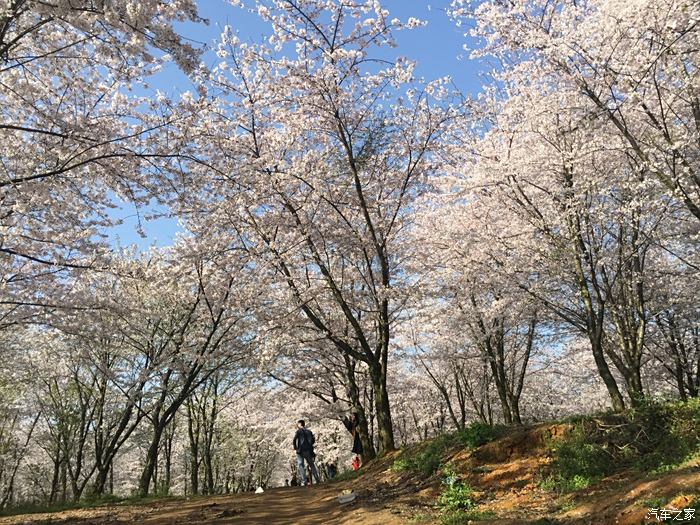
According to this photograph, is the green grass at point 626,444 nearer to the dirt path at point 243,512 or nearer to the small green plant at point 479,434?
the small green plant at point 479,434

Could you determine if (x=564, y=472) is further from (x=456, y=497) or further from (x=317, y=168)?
(x=317, y=168)

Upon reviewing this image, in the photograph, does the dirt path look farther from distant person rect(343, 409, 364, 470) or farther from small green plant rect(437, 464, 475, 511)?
distant person rect(343, 409, 364, 470)

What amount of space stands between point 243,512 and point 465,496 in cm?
435

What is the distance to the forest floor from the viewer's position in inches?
203

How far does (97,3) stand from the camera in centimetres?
575

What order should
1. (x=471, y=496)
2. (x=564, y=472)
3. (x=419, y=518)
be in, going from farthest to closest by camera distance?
1. (x=471, y=496)
2. (x=564, y=472)
3. (x=419, y=518)

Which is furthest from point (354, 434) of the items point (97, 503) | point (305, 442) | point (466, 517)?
point (466, 517)

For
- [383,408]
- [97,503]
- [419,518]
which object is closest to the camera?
[419,518]

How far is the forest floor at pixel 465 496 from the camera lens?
16.9ft

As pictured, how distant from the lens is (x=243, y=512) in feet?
29.2

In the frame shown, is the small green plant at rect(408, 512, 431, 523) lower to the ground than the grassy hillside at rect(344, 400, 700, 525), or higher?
lower

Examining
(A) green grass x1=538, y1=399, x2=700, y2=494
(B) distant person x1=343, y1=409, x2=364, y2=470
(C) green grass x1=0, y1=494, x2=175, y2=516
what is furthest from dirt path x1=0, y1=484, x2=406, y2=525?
(B) distant person x1=343, y1=409, x2=364, y2=470

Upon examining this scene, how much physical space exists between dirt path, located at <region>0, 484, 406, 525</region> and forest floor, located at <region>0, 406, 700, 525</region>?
2 centimetres

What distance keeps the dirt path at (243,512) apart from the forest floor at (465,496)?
2 centimetres
